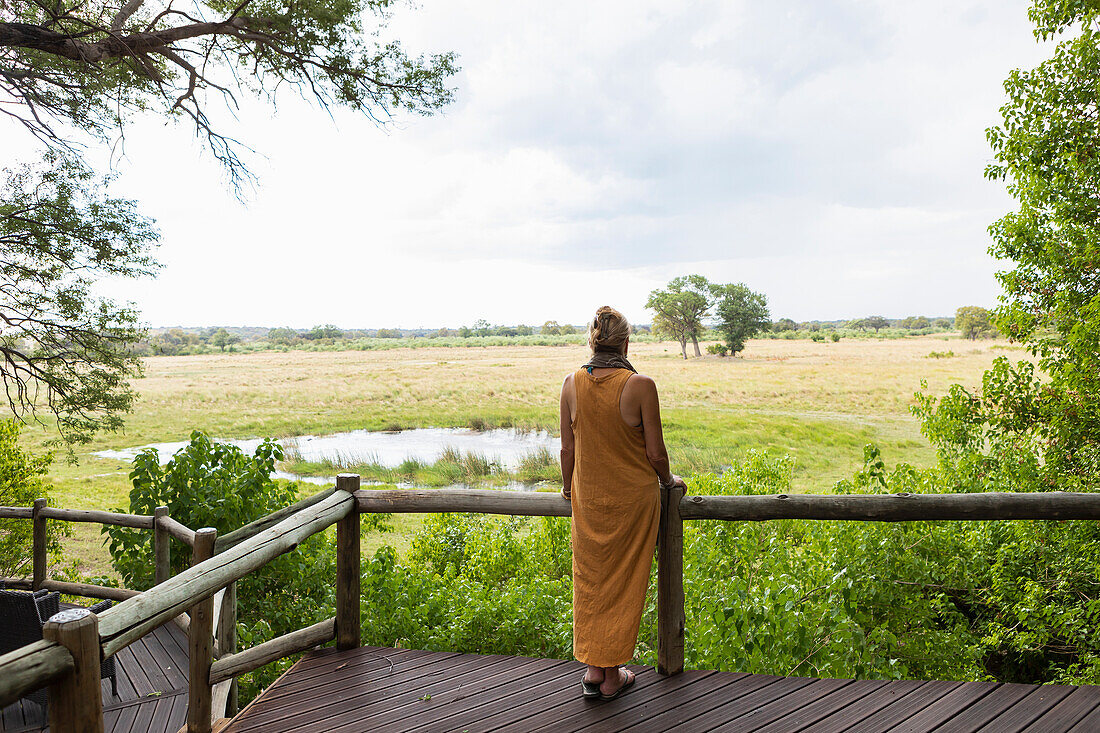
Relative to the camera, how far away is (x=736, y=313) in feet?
214

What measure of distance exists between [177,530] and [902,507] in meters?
4.13

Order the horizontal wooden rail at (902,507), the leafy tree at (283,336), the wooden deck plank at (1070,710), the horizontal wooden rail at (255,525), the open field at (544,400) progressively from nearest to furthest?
1. the wooden deck plank at (1070,710)
2. the horizontal wooden rail at (902,507)
3. the horizontal wooden rail at (255,525)
4. the open field at (544,400)
5. the leafy tree at (283,336)

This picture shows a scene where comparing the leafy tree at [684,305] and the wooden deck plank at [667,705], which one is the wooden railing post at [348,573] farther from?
the leafy tree at [684,305]

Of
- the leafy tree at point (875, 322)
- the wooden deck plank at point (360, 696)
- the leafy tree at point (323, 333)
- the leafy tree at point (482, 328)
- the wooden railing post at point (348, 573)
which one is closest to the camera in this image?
the wooden deck plank at point (360, 696)

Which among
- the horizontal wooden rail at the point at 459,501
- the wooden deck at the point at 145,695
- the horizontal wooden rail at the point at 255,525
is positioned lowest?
the wooden deck at the point at 145,695

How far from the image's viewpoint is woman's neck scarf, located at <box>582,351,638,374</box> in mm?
2678

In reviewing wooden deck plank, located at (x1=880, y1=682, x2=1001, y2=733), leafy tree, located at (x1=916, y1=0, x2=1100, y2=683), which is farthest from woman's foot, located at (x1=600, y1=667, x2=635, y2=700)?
leafy tree, located at (x1=916, y1=0, x2=1100, y2=683)

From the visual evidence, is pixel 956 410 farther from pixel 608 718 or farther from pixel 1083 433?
pixel 608 718

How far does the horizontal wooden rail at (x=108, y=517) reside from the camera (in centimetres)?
464

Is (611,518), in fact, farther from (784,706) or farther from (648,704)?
(784,706)

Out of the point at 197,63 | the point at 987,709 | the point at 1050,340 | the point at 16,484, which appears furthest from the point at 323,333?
the point at 987,709

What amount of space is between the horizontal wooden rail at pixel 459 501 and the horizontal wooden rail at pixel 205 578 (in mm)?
123

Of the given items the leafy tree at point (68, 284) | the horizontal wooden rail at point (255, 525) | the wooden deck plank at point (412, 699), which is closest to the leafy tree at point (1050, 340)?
the wooden deck plank at point (412, 699)

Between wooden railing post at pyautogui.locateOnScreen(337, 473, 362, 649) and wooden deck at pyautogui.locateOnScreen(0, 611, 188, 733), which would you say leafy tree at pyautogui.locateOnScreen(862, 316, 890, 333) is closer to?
wooden deck at pyautogui.locateOnScreen(0, 611, 188, 733)
